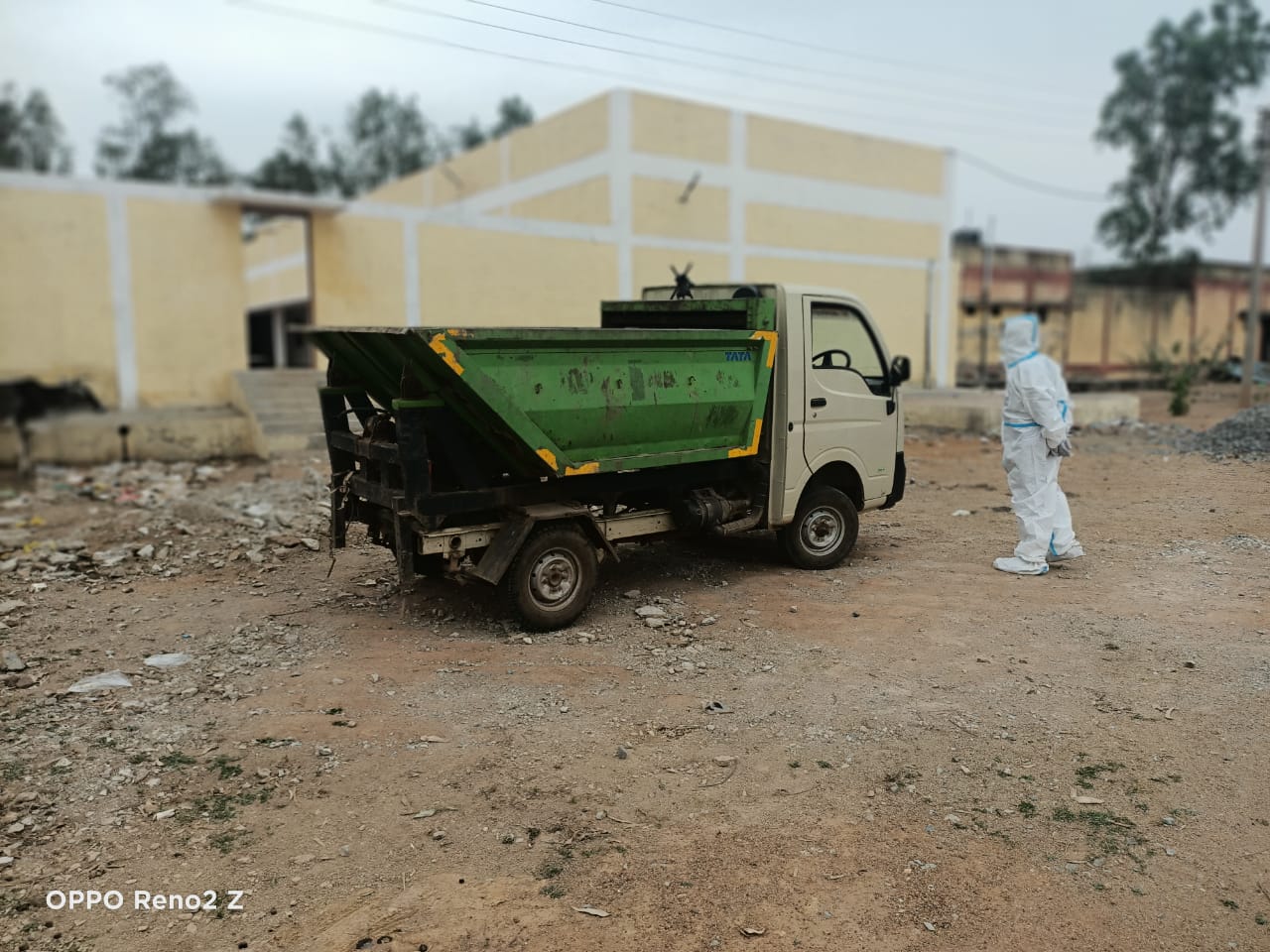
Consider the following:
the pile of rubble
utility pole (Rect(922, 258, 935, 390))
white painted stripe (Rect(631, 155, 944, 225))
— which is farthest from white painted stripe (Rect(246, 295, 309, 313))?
utility pole (Rect(922, 258, 935, 390))

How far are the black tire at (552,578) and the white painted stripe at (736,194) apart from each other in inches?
686

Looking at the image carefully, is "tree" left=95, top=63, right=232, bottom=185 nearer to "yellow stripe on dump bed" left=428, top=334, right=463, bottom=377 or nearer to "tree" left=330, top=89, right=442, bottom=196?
"tree" left=330, top=89, right=442, bottom=196

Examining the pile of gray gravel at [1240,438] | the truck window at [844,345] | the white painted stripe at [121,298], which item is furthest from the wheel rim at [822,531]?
the white painted stripe at [121,298]

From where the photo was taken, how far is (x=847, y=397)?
6.76 metres

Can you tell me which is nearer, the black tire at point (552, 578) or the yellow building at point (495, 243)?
the black tire at point (552, 578)

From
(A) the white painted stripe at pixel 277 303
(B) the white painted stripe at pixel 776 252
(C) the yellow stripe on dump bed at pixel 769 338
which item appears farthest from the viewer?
(A) the white painted stripe at pixel 277 303

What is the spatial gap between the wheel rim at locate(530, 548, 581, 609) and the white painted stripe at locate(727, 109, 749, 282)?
17.4 meters

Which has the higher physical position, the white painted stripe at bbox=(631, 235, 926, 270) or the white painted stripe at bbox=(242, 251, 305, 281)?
the white painted stripe at bbox=(242, 251, 305, 281)

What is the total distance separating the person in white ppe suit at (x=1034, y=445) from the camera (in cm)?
671

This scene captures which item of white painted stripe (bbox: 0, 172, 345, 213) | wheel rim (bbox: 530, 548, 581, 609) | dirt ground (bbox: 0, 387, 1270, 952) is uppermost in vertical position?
white painted stripe (bbox: 0, 172, 345, 213)

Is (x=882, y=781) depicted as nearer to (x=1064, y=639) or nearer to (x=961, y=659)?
(x=961, y=659)

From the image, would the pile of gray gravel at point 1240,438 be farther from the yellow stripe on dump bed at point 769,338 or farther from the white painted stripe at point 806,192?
the white painted stripe at point 806,192

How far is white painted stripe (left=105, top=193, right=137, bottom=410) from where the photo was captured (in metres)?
14.4

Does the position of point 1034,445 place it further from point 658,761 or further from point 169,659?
point 169,659
